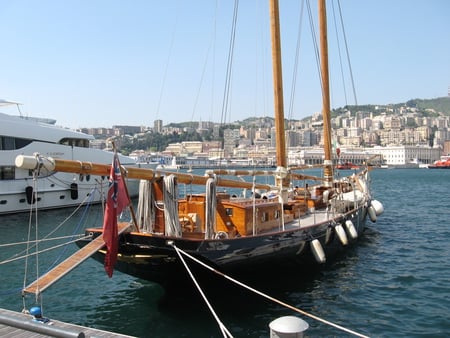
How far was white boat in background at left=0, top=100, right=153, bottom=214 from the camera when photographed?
31641 mm

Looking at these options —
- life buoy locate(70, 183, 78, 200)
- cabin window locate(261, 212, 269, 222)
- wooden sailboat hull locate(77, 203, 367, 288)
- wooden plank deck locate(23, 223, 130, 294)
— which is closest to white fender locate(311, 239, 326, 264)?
wooden sailboat hull locate(77, 203, 367, 288)

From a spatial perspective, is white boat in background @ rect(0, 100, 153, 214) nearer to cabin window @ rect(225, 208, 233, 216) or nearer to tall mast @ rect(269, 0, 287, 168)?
tall mast @ rect(269, 0, 287, 168)

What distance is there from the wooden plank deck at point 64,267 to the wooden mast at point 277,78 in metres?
9.07

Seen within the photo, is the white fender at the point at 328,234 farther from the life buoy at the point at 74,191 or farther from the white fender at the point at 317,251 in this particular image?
the life buoy at the point at 74,191

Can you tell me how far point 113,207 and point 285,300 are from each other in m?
5.86

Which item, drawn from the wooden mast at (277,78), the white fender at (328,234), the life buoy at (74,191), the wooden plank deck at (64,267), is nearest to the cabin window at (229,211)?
the wooden plank deck at (64,267)

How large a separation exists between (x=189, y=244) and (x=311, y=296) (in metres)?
4.54

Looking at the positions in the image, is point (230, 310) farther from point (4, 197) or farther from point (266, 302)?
point (4, 197)

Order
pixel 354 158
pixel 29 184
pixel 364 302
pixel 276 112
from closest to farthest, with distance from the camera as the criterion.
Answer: pixel 364 302 → pixel 276 112 → pixel 29 184 → pixel 354 158

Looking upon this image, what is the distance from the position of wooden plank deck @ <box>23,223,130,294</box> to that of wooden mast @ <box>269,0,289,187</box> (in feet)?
29.8

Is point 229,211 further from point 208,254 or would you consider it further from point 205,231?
point 208,254

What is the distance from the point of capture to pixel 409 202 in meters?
43.4

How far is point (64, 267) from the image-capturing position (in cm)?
992

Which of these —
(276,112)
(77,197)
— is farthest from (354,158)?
(276,112)
